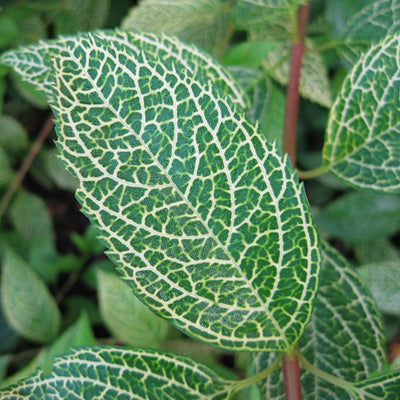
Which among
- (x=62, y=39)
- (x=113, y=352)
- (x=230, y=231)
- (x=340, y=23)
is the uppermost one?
(x=340, y=23)

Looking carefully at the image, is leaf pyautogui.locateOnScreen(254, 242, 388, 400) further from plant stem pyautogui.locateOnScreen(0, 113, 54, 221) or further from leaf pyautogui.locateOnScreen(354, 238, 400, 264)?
plant stem pyautogui.locateOnScreen(0, 113, 54, 221)

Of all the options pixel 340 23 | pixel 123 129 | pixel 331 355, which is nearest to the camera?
pixel 123 129

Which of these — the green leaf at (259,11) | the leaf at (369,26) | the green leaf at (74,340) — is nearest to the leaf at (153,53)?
the green leaf at (259,11)

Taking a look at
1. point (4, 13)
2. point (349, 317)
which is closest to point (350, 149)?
point (349, 317)

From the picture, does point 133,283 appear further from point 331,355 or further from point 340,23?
point 340,23

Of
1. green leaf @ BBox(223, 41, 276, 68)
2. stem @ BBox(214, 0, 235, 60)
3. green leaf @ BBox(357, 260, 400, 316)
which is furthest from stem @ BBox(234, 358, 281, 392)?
stem @ BBox(214, 0, 235, 60)
